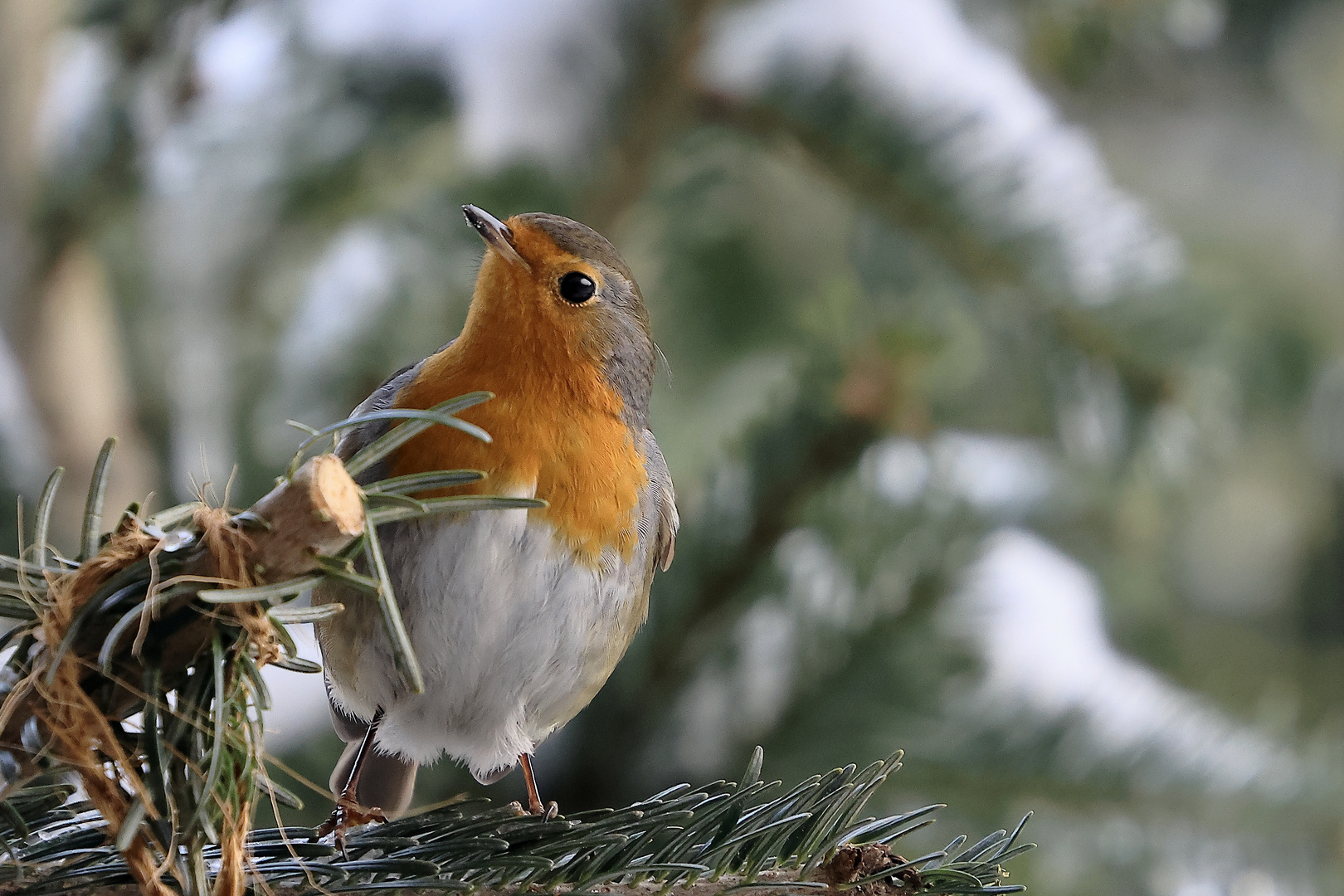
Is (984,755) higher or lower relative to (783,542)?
lower

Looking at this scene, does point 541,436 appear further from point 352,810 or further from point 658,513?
point 352,810

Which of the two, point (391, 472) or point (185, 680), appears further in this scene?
point (391, 472)

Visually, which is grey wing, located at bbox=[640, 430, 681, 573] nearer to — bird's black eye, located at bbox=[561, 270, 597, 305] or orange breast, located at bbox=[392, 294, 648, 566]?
orange breast, located at bbox=[392, 294, 648, 566]

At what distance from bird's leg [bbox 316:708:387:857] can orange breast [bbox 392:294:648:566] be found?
24cm

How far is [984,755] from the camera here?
1181mm

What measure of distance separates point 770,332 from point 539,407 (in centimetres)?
91

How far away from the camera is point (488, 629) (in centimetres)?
85

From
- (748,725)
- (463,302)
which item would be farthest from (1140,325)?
(463,302)

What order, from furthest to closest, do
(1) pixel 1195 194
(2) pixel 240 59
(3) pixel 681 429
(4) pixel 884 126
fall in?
(1) pixel 1195 194, (3) pixel 681 429, (2) pixel 240 59, (4) pixel 884 126

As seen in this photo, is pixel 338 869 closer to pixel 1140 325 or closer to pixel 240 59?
pixel 1140 325

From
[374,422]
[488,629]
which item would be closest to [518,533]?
[488,629]

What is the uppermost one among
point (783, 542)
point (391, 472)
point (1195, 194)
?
point (1195, 194)

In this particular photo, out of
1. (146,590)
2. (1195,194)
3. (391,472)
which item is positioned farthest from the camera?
(1195,194)

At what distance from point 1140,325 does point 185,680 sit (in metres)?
1.09
